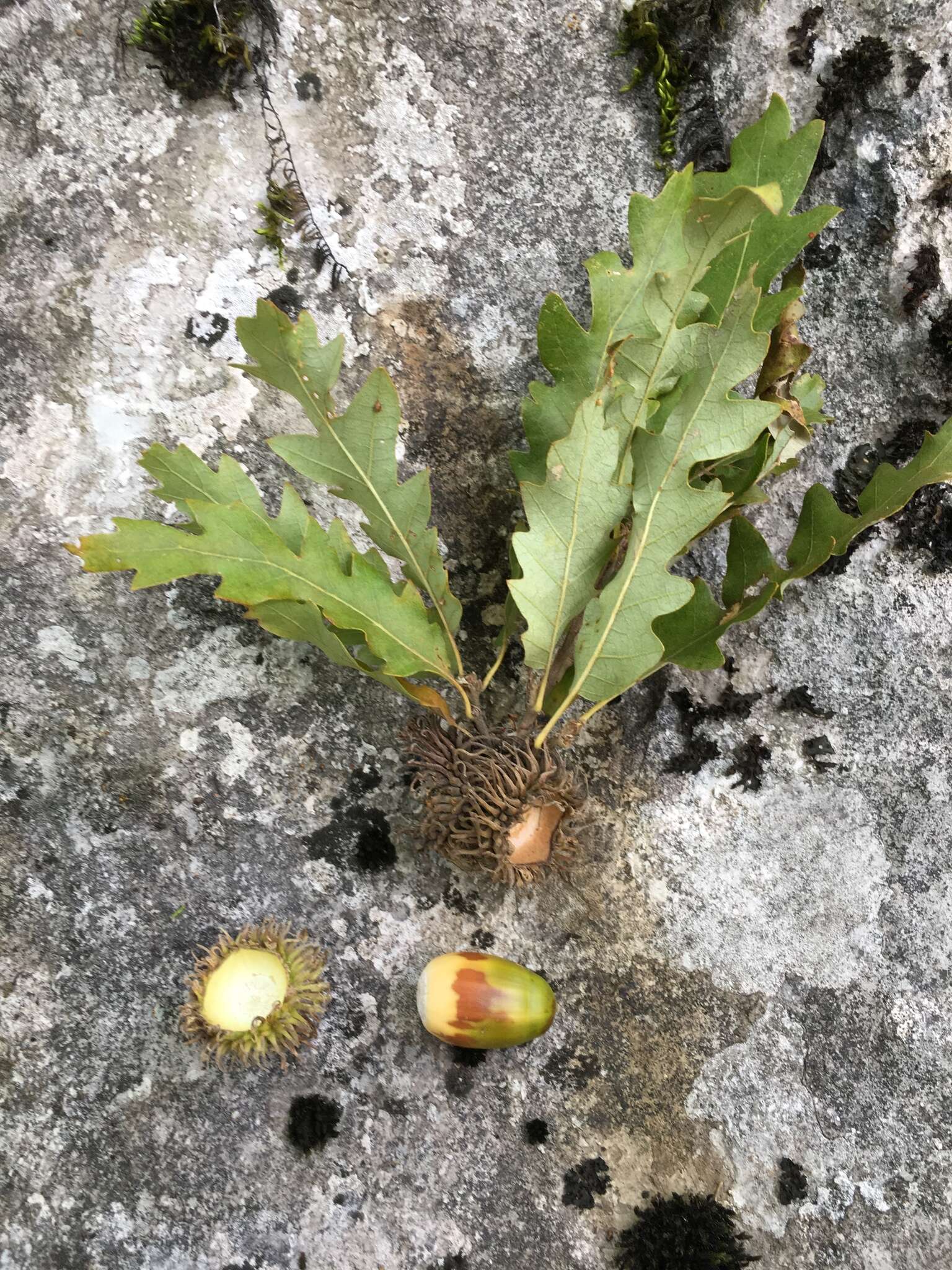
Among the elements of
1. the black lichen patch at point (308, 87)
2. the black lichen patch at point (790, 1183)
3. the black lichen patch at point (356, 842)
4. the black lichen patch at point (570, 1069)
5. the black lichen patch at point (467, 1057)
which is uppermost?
the black lichen patch at point (308, 87)

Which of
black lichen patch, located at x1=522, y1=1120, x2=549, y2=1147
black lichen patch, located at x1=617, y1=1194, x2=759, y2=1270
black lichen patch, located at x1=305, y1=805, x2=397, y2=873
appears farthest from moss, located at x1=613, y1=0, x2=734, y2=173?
black lichen patch, located at x1=617, y1=1194, x2=759, y2=1270

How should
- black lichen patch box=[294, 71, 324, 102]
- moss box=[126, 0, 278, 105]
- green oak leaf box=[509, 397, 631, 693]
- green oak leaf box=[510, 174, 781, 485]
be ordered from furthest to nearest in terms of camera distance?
black lichen patch box=[294, 71, 324, 102] → moss box=[126, 0, 278, 105] → green oak leaf box=[509, 397, 631, 693] → green oak leaf box=[510, 174, 781, 485]

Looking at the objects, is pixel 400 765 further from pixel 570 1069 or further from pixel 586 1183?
pixel 586 1183

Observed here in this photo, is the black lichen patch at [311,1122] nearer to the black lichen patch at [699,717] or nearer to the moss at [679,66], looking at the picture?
the black lichen patch at [699,717]

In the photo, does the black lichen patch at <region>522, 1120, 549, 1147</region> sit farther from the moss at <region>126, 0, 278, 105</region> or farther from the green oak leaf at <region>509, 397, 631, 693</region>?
the moss at <region>126, 0, 278, 105</region>

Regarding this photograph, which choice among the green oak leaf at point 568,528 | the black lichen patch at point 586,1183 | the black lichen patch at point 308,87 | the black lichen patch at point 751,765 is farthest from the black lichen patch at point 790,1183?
the black lichen patch at point 308,87
